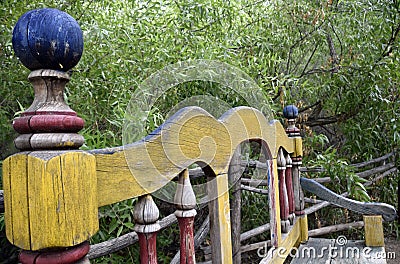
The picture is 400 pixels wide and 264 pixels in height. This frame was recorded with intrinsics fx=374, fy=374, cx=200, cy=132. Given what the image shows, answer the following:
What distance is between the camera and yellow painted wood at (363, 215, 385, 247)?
2.03 m

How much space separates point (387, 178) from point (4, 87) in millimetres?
3446

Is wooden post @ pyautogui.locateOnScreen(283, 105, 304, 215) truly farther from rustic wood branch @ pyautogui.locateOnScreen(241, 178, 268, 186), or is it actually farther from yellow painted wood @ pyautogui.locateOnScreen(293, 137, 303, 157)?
rustic wood branch @ pyautogui.locateOnScreen(241, 178, 268, 186)

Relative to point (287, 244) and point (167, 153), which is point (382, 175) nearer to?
point (287, 244)

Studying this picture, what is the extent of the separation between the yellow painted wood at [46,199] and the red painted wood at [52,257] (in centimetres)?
2

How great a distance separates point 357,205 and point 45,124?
2014 mm

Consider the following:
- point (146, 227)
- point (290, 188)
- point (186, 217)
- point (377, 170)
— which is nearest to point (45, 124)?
point (146, 227)

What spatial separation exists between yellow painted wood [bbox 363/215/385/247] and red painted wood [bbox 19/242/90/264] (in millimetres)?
1860

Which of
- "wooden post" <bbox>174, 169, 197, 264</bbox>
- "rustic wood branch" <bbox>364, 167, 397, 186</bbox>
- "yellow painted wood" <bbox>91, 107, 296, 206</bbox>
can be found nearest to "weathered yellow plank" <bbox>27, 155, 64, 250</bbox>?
"yellow painted wood" <bbox>91, 107, 296, 206</bbox>

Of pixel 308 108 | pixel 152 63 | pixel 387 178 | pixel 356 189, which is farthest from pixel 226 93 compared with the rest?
pixel 387 178

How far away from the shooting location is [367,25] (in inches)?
123

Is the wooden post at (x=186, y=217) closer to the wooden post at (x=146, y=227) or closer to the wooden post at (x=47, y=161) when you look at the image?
the wooden post at (x=146, y=227)

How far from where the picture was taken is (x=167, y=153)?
31.3 inches

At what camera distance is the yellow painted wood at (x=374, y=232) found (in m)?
2.03

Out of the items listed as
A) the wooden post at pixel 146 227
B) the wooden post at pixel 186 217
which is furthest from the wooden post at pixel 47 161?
the wooden post at pixel 186 217
